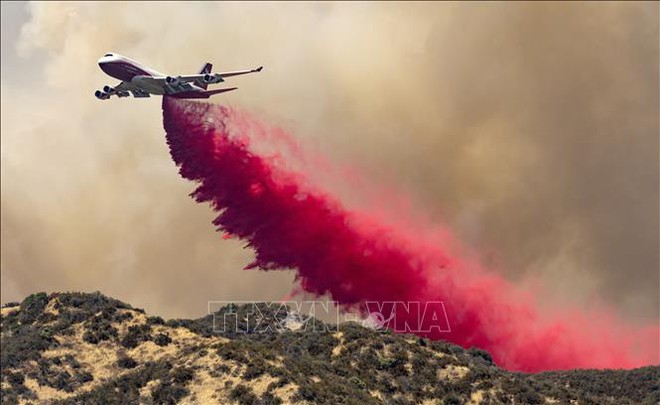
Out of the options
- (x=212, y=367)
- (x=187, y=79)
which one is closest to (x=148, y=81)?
(x=187, y=79)

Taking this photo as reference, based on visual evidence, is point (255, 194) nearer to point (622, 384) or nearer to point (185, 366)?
point (185, 366)

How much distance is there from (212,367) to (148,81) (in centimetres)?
2893

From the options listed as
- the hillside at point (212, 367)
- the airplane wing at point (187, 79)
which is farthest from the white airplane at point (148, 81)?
the hillside at point (212, 367)

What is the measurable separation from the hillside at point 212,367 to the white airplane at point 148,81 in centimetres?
2498

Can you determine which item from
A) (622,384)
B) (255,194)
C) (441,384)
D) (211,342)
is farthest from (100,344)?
(622,384)

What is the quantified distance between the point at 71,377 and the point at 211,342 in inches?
579

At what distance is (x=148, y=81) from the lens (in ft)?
311

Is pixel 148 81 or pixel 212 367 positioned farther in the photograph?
pixel 148 81

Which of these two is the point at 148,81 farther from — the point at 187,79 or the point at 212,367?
the point at 212,367

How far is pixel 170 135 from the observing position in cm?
10138

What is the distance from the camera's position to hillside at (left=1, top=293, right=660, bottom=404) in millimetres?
84812

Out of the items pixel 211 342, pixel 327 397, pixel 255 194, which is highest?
pixel 255 194

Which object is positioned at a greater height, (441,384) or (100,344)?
(100,344)

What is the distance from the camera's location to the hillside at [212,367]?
8481cm
